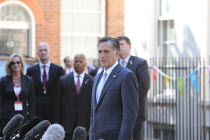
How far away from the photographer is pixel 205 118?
50.2 ft

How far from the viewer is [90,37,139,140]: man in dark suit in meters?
7.49

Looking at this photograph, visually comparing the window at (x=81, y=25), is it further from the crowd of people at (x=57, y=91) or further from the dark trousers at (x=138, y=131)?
the dark trousers at (x=138, y=131)

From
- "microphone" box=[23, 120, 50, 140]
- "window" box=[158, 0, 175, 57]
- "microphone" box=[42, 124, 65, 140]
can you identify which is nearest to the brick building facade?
"window" box=[158, 0, 175, 57]

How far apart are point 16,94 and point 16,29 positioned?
33.7 feet

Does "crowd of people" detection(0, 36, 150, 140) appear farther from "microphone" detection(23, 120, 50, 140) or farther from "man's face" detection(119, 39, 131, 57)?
"microphone" detection(23, 120, 50, 140)

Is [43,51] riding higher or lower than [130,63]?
higher

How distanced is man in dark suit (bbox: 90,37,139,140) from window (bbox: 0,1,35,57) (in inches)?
555

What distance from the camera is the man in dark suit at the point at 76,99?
12.1 meters

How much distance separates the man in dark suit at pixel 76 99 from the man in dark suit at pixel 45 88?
0.16 m

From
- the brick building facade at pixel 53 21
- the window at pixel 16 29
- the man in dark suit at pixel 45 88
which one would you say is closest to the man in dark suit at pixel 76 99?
the man in dark suit at pixel 45 88

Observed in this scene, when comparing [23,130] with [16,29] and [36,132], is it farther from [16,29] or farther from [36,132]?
[16,29]

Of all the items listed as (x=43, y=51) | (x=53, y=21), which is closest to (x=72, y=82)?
(x=43, y=51)

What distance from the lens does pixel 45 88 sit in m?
12.3

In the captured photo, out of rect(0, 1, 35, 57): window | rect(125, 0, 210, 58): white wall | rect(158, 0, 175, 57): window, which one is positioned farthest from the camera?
rect(0, 1, 35, 57): window
